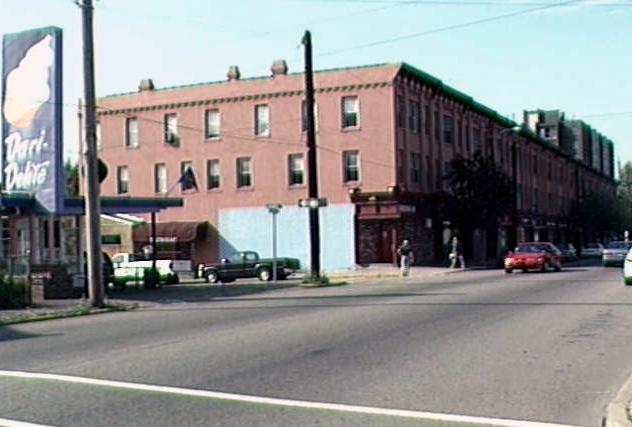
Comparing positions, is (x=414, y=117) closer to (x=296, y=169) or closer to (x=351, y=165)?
(x=351, y=165)

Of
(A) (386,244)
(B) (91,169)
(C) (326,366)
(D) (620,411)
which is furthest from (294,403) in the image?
(A) (386,244)

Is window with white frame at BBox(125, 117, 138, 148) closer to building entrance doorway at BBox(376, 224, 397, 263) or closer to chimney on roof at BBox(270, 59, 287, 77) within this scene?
chimney on roof at BBox(270, 59, 287, 77)

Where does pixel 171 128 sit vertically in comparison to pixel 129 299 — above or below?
above

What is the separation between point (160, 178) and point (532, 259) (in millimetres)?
26108

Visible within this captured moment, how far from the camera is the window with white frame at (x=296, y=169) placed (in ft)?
171

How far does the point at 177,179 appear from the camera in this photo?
2202 inches

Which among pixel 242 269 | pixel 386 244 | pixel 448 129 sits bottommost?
pixel 242 269

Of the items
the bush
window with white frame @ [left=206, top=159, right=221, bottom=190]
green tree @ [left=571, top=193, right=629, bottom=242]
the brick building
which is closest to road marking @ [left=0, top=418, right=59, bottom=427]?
the bush

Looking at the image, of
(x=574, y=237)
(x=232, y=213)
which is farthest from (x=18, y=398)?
(x=574, y=237)

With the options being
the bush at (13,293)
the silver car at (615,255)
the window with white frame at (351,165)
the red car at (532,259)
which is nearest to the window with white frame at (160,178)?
the window with white frame at (351,165)

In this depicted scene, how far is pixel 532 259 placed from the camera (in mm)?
39531

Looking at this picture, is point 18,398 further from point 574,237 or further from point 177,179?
point 574,237

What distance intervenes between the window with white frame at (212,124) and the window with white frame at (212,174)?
62.5 inches

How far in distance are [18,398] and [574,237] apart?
91.1 m
